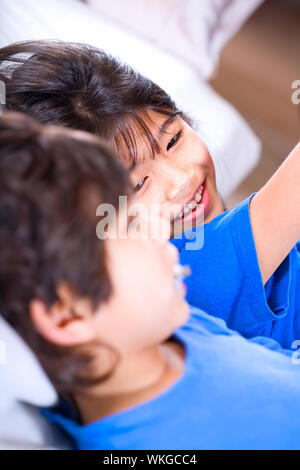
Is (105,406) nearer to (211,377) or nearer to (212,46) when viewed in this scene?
(211,377)

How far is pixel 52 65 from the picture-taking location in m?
0.84

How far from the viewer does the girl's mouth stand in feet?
2.86

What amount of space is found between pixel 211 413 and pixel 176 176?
37 cm

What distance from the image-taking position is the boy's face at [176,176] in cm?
82

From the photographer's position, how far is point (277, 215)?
2.40ft

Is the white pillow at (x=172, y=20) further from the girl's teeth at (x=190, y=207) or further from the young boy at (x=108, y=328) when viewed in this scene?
the young boy at (x=108, y=328)

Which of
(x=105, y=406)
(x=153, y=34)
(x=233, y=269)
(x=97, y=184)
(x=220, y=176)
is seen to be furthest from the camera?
(x=153, y=34)

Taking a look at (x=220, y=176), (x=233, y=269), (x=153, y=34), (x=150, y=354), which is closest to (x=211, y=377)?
(x=150, y=354)

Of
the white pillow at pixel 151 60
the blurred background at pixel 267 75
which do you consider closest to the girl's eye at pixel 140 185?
the white pillow at pixel 151 60

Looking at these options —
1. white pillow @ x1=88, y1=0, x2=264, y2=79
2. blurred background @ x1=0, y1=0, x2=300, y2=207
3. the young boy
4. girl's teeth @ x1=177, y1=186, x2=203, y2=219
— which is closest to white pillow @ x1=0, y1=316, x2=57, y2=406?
the young boy

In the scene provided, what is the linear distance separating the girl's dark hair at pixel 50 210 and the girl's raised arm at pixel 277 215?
0.29 meters

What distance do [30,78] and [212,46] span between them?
0.76 metres

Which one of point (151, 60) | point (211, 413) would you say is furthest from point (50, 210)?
point (151, 60)

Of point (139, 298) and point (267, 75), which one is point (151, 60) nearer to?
point (267, 75)
